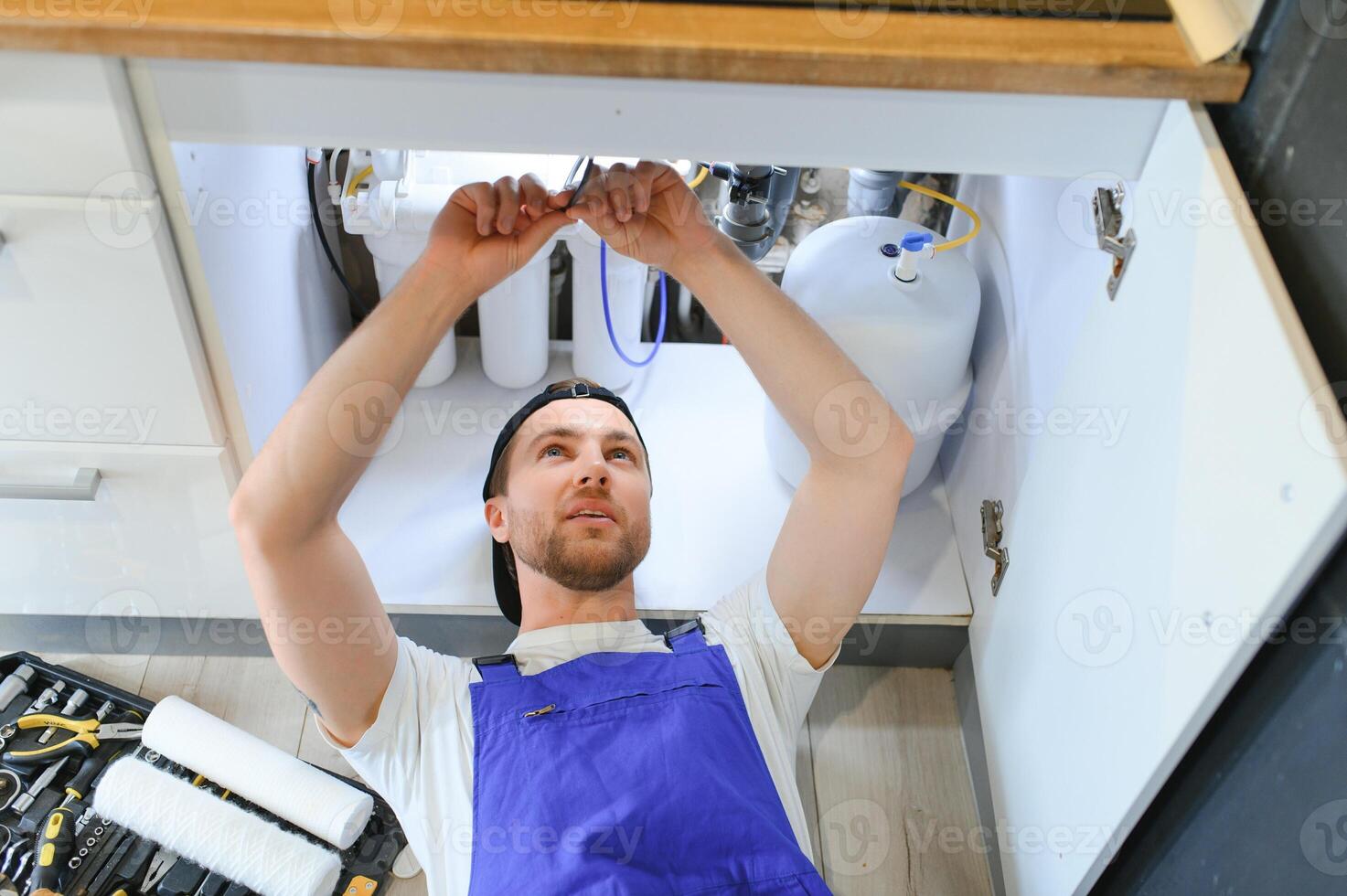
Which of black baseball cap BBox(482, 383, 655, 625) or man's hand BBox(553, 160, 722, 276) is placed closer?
man's hand BBox(553, 160, 722, 276)

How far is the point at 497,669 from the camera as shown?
3.94 ft

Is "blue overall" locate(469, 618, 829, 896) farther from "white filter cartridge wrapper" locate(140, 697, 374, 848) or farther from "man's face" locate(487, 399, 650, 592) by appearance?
"white filter cartridge wrapper" locate(140, 697, 374, 848)

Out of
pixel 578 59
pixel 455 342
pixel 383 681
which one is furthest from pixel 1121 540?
pixel 455 342

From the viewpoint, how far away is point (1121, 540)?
3.25 ft

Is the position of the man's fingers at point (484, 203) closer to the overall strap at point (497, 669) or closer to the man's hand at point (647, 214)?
the man's hand at point (647, 214)

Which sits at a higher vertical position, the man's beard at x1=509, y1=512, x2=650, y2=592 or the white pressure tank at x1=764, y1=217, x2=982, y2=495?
the white pressure tank at x1=764, y1=217, x2=982, y2=495

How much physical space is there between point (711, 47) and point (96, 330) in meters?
0.69

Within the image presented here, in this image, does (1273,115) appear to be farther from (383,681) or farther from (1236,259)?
(383,681)

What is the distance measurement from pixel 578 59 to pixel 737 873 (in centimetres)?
78

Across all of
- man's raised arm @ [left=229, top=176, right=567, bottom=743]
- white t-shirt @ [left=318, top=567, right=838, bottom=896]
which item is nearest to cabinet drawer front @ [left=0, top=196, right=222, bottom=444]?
man's raised arm @ [left=229, top=176, right=567, bottom=743]

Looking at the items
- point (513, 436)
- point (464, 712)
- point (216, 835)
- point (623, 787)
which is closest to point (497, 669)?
point (464, 712)

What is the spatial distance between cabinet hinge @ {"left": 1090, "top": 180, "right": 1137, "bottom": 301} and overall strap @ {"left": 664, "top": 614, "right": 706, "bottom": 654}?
1.89 ft

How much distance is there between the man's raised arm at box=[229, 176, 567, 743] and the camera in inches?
41.1

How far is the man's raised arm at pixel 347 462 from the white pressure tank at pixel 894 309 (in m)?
0.42
